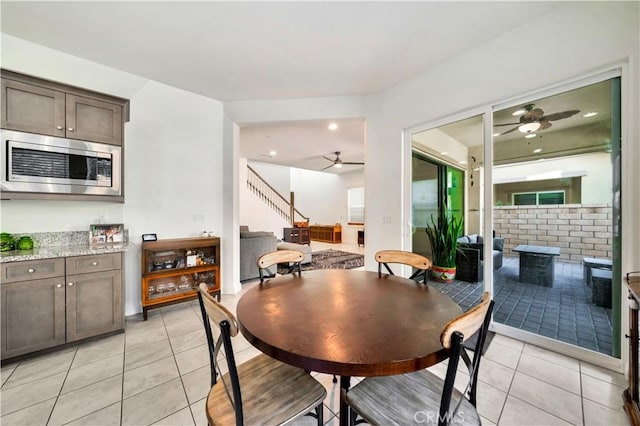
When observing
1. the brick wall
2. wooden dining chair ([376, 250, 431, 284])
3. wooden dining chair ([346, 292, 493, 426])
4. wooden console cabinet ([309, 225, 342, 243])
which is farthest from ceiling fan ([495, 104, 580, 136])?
wooden console cabinet ([309, 225, 342, 243])

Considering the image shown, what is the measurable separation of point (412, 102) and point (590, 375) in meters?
3.02

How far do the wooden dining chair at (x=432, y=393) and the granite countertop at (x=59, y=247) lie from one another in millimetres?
2602

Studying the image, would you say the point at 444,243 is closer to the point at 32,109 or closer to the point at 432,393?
the point at 432,393

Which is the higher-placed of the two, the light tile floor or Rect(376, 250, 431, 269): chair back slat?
Rect(376, 250, 431, 269): chair back slat

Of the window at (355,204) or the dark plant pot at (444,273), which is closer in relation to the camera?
the dark plant pot at (444,273)

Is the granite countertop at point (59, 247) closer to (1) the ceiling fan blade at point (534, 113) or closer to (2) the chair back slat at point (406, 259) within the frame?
(2) the chair back slat at point (406, 259)

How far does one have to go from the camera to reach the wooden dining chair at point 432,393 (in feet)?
2.70

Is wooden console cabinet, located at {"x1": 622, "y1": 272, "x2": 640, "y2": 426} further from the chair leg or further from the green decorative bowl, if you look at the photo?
the green decorative bowl

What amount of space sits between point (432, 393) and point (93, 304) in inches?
114

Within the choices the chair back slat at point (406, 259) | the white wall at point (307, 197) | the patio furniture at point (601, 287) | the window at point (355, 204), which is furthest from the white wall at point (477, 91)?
the window at point (355, 204)

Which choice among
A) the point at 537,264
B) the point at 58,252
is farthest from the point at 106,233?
the point at 537,264

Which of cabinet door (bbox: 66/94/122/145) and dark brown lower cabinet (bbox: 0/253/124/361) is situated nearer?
dark brown lower cabinet (bbox: 0/253/124/361)

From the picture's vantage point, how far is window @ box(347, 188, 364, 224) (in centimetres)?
959

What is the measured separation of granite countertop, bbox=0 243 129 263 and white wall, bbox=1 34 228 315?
12.7 inches
